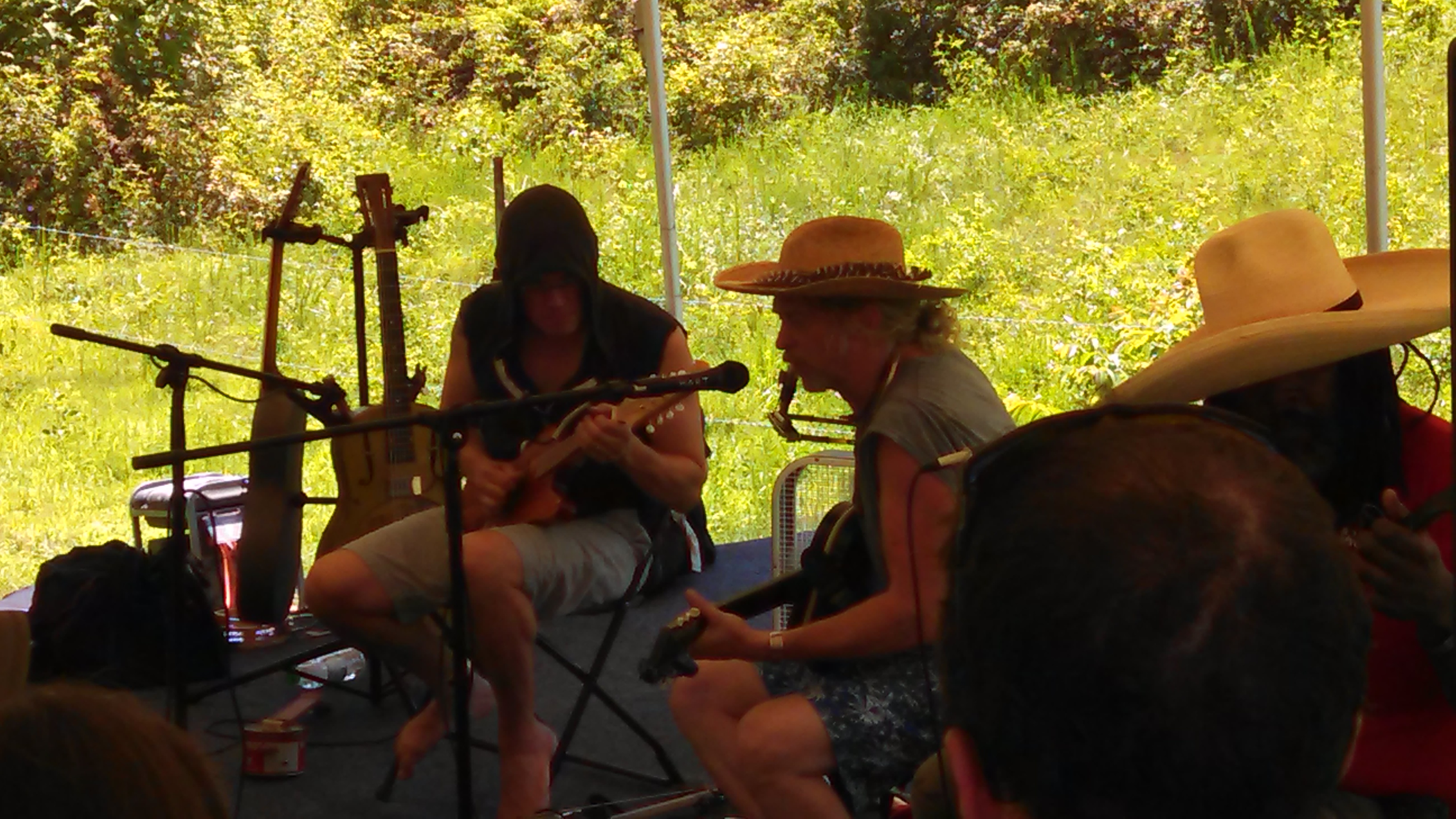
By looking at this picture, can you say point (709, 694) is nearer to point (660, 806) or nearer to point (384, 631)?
point (660, 806)

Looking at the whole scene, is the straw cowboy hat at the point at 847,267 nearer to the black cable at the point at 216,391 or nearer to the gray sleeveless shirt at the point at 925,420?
the gray sleeveless shirt at the point at 925,420

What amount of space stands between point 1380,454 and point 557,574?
165 centimetres

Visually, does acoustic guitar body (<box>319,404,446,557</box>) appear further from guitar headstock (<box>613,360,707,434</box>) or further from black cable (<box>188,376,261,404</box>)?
guitar headstock (<box>613,360,707,434</box>)

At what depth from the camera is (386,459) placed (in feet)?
11.7

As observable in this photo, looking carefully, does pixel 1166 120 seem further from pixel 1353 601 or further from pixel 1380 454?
pixel 1353 601

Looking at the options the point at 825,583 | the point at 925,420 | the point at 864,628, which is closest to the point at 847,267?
the point at 925,420

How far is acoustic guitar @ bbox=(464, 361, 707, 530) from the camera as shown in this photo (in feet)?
9.61

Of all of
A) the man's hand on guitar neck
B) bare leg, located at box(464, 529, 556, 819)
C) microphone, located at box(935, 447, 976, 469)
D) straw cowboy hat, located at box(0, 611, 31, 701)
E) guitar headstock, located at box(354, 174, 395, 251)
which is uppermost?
guitar headstock, located at box(354, 174, 395, 251)

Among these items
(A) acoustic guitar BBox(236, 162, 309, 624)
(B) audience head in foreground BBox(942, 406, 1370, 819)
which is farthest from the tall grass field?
(B) audience head in foreground BBox(942, 406, 1370, 819)

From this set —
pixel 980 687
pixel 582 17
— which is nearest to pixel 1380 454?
pixel 980 687

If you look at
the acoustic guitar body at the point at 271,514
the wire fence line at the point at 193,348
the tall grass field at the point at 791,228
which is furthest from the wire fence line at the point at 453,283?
the acoustic guitar body at the point at 271,514

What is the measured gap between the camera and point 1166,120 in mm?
7105

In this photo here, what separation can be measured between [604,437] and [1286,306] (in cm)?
130

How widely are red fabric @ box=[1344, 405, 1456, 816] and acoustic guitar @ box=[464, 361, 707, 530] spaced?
1502mm
